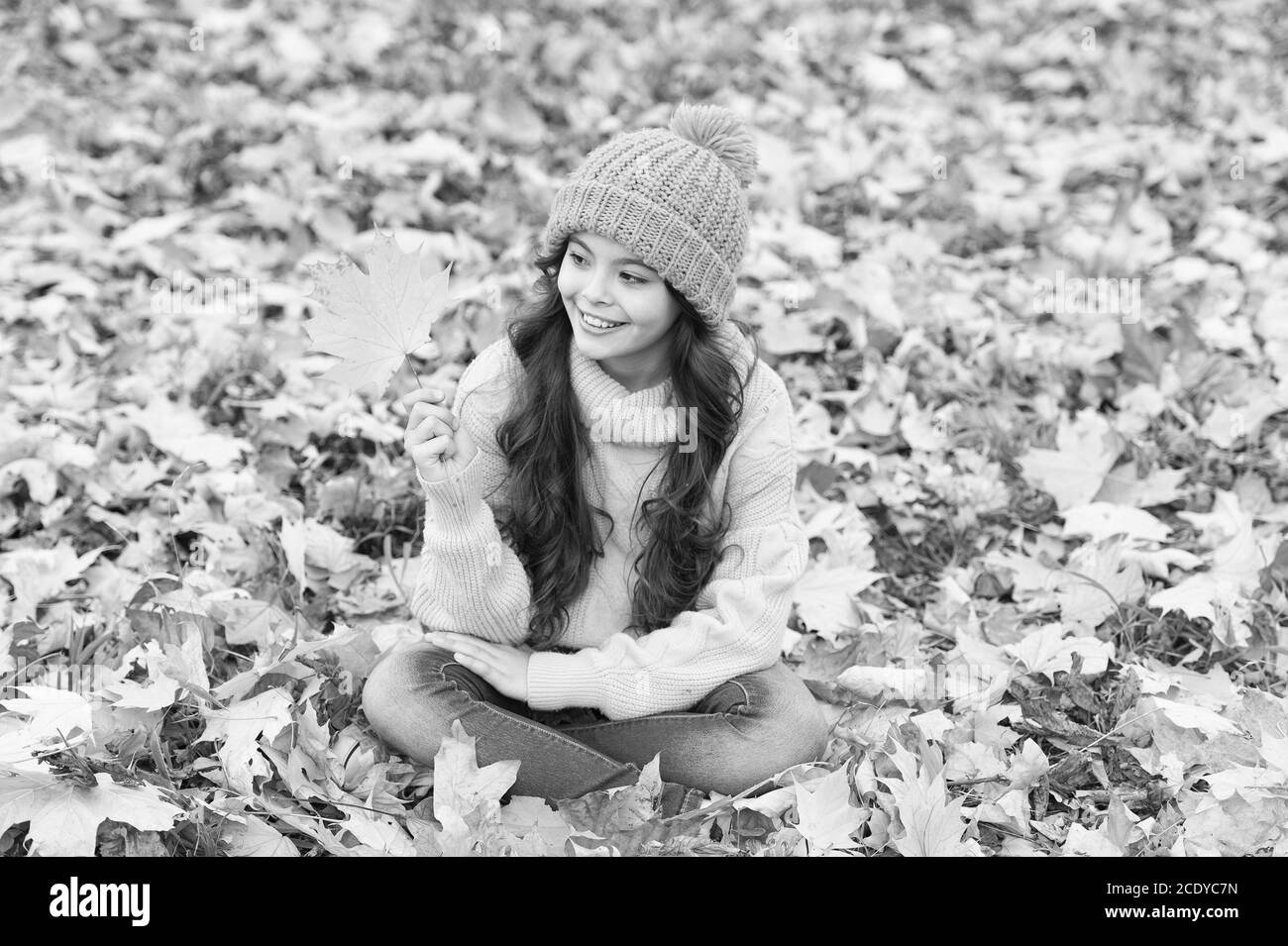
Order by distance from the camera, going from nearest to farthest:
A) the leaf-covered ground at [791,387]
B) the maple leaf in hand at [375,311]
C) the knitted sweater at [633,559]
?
the maple leaf in hand at [375,311] < the leaf-covered ground at [791,387] < the knitted sweater at [633,559]

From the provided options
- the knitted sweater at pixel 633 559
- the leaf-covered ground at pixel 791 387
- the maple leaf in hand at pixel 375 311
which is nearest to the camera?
the maple leaf in hand at pixel 375 311

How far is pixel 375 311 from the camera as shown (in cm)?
184

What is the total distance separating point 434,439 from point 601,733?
1.80 feet

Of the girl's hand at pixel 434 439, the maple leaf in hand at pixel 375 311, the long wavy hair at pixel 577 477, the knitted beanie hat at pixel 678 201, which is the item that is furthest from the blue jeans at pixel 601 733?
the knitted beanie hat at pixel 678 201

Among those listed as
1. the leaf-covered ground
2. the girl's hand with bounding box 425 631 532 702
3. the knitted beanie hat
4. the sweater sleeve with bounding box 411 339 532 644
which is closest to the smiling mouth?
the knitted beanie hat

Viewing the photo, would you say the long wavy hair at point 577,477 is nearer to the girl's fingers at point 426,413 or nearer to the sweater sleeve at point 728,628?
the sweater sleeve at point 728,628

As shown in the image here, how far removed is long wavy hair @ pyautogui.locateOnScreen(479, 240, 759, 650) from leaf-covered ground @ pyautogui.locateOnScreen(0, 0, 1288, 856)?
31 centimetres

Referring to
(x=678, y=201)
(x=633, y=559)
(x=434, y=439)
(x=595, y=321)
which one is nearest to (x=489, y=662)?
(x=633, y=559)

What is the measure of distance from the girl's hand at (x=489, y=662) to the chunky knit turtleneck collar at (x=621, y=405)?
1.26ft

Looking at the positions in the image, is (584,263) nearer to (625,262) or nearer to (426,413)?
(625,262)

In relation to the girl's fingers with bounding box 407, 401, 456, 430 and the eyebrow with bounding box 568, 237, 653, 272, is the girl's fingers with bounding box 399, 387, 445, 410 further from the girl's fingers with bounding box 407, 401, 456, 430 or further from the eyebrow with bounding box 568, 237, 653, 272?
the eyebrow with bounding box 568, 237, 653, 272

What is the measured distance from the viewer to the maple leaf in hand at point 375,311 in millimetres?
1809

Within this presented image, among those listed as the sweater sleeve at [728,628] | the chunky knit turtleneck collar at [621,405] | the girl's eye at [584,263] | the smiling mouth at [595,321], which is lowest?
the sweater sleeve at [728,628]
